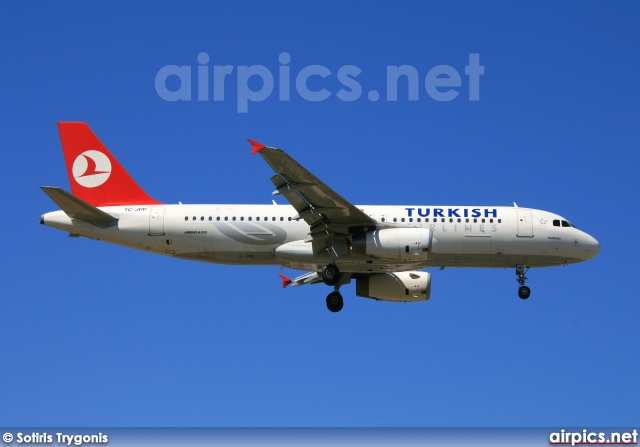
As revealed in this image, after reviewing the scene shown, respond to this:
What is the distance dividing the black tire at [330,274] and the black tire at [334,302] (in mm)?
2172

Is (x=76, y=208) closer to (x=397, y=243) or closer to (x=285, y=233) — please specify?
(x=285, y=233)

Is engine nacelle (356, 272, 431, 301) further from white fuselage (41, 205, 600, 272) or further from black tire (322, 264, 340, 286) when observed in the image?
black tire (322, 264, 340, 286)

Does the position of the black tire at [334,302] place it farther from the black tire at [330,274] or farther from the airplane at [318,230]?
the black tire at [330,274]

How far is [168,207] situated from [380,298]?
10496 millimetres

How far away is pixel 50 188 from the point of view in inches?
1781

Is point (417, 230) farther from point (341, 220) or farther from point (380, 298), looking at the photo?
point (380, 298)

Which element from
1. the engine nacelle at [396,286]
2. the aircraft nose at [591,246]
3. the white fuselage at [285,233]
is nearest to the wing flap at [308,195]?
the white fuselage at [285,233]

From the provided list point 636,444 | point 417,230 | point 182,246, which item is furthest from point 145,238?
point 636,444

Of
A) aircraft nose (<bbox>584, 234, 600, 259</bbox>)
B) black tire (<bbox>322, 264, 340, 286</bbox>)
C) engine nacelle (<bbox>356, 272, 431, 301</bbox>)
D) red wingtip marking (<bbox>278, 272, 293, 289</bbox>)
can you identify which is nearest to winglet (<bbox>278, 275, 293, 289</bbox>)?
red wingtip marking (<bbox>278, 272, 293, 289</bbox>)

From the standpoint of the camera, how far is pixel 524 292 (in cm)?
4978

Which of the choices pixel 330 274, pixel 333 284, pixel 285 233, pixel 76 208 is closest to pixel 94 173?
pixel 76 208

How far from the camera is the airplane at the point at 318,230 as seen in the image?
46.3 metres

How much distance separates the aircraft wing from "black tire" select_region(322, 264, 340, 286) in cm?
89

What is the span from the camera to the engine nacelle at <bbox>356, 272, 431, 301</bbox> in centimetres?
5159
